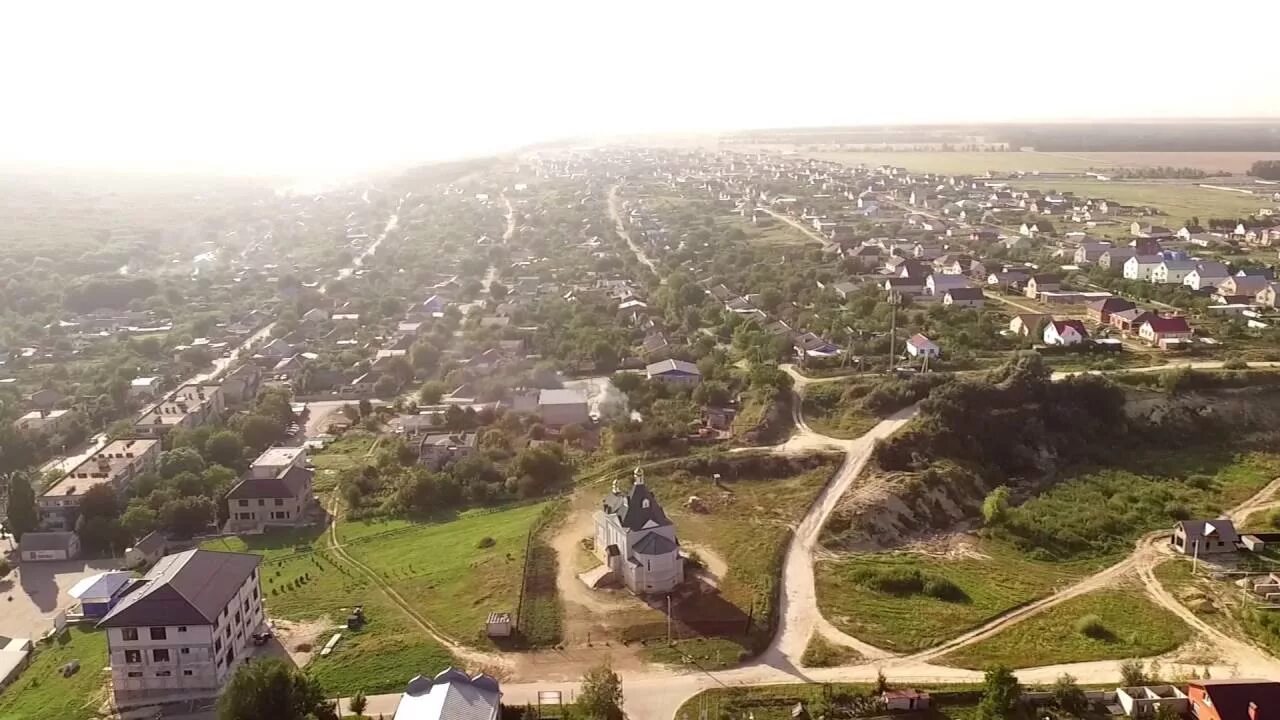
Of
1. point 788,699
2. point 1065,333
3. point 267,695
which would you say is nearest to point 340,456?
point 267,695

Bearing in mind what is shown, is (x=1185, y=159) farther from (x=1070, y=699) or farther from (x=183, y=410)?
(x=183, y=410)

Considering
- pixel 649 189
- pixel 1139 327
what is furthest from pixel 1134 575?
pixel 649 189

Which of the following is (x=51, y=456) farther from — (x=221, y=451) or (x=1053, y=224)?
(x=1053, y=224)

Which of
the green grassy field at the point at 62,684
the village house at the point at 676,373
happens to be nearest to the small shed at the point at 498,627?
the green grassy field at the point at 62,684

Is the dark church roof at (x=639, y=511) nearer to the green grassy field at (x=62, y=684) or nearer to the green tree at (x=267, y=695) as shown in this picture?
the green tree at (x=267, y=695)

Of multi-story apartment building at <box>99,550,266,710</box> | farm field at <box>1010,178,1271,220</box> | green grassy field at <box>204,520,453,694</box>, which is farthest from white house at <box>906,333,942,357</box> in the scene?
farm field at <box>1010,178,1271,220</box>

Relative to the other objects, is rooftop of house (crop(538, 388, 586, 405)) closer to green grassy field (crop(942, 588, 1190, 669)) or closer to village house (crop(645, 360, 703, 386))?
village house (crop(645, 360, 703, 386))
